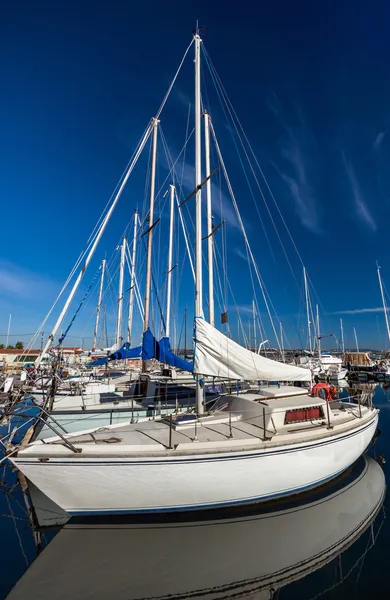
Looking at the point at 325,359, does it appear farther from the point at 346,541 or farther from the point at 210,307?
the point at 346,541

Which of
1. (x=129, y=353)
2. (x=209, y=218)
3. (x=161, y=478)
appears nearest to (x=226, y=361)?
(x=161, y=478)

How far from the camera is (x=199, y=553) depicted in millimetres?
6480

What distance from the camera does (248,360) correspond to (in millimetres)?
9688

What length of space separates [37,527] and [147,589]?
3.71 meters

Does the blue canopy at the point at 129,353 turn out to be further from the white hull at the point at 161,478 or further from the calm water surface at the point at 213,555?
the white hull at the point at 161,478

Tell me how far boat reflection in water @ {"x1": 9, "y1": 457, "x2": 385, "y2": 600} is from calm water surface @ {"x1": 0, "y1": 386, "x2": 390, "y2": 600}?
21 mm

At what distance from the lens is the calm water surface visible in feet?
18.5

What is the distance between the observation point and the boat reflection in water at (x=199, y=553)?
221 inches

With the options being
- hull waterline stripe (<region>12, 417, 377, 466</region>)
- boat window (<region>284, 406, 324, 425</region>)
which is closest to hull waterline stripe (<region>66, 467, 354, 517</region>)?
hull waterline stripe (<region>12, 417, 377, 466</region>)

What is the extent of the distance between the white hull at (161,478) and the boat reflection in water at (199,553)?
569 mm

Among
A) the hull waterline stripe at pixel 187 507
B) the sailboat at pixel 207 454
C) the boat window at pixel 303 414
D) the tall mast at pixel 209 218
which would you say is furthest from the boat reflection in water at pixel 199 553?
the tall mast at pixel 209 218

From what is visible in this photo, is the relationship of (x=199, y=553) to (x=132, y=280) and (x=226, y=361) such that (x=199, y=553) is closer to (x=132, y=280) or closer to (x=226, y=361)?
(x=226, y=361)

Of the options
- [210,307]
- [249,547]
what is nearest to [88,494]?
[249,547]

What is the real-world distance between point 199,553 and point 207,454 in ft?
6.65
